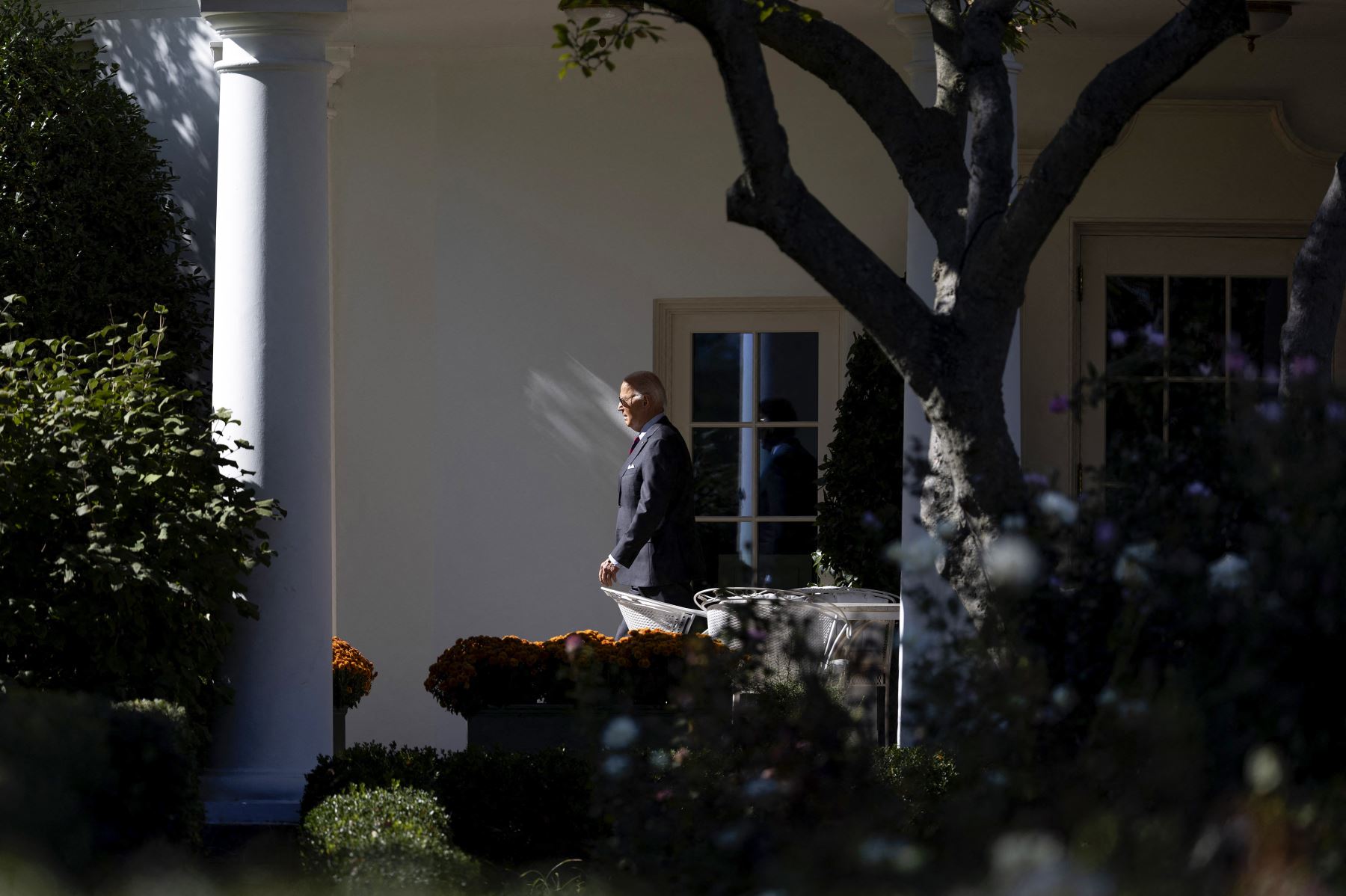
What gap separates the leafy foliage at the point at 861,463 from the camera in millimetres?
7832

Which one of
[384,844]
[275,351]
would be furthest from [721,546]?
[384,844]

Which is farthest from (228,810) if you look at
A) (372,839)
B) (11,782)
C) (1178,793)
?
(1178,793)

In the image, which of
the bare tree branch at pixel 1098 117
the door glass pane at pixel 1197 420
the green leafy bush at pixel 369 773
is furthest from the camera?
the green leafy bush at pixel 369 773

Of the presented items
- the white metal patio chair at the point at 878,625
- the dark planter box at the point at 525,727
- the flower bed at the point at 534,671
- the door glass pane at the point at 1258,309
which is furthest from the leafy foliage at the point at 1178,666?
the door glass pane at the point at 1258,309

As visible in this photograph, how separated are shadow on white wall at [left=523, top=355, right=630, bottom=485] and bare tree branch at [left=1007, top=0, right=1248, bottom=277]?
4777 millimetres

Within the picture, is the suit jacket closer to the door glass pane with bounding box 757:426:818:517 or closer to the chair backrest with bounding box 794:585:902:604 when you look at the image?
the chair backrest with bounding box 794:585:902:604

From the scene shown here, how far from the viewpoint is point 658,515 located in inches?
272

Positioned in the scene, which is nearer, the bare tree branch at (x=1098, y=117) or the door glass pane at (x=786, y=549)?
the bare tree branch at (x=1098, y=117)

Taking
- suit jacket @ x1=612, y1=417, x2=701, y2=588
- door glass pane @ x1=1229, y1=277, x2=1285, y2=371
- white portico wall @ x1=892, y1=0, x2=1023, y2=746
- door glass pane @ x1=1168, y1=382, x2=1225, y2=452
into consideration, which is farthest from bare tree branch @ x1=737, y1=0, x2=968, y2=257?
door glass pane @ x1=1229, y1=277, x2=1285, y2=371

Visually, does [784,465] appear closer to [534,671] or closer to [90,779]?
[534,671]

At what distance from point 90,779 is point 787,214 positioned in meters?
2.35

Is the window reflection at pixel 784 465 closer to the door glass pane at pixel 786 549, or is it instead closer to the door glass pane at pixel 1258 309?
the door glass pane at pixel 786 549

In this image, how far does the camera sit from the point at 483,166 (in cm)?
866

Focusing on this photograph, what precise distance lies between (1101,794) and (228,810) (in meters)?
3.86
